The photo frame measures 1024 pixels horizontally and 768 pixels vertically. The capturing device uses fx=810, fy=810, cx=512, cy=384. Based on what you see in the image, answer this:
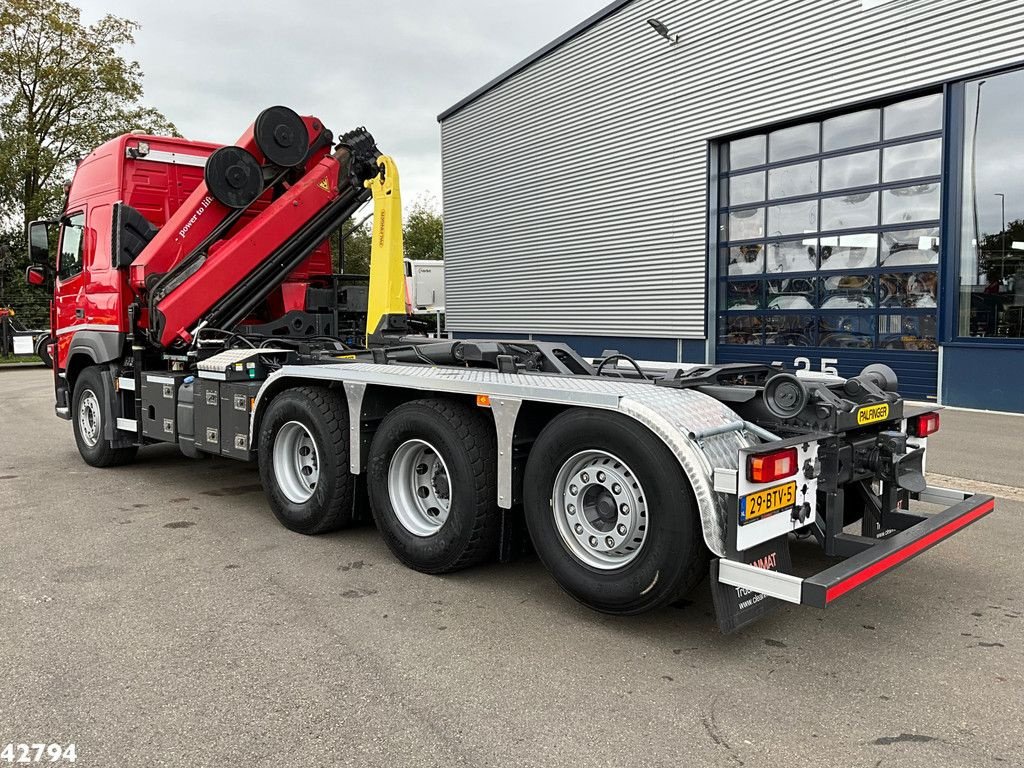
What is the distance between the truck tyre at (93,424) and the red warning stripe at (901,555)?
22.7 ft

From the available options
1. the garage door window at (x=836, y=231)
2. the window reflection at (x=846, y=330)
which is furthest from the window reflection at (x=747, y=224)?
the window reflection at (x=846, y=330)

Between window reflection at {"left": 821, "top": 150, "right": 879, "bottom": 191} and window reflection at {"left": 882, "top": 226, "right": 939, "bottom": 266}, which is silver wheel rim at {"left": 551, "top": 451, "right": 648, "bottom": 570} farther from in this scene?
window reflection at {"left": 821, "top": 150, "right": 879, "bottom": 191}

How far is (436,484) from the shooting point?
472 cm

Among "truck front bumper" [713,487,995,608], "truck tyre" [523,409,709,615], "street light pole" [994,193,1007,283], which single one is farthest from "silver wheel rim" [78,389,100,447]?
"street light pole" [994,193,1007,283]

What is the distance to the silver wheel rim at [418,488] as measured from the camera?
4.70m

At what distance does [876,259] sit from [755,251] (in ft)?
7.79

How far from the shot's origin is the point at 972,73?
456 inches

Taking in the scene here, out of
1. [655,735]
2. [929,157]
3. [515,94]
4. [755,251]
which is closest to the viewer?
[655,735]

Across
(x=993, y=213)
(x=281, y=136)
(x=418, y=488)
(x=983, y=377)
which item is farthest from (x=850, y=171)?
(x=418, y=488)

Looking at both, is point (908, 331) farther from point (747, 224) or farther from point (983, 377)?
point (747, 224)

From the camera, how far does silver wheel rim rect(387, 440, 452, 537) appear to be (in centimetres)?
470

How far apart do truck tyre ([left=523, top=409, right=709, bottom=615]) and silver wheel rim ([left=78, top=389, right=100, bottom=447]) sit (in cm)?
583

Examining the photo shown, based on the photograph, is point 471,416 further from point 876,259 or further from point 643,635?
point 876,259

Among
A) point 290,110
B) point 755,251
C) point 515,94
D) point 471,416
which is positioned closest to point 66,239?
point 290,110
